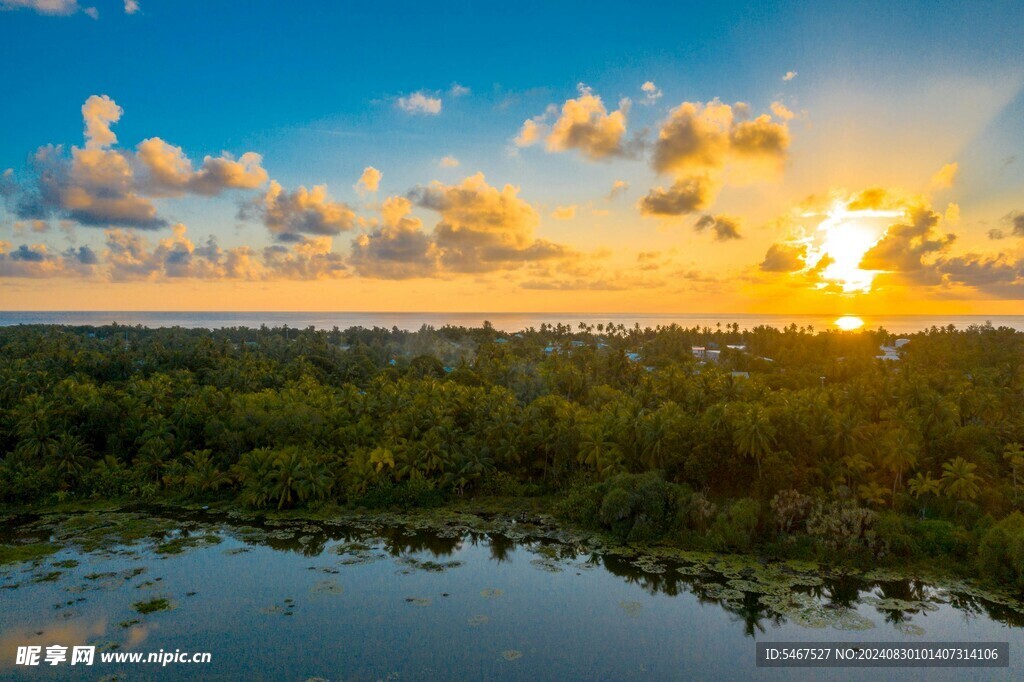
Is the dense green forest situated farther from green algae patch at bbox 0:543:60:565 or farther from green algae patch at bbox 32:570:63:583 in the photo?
green algae patch at bbox 32:570:63:583

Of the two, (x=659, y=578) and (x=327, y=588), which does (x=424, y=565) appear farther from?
(x=659, y=578)

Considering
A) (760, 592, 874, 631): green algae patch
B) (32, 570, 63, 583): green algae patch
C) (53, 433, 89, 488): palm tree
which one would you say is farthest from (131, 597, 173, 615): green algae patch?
(760, 592, 874, 631): green algae patch

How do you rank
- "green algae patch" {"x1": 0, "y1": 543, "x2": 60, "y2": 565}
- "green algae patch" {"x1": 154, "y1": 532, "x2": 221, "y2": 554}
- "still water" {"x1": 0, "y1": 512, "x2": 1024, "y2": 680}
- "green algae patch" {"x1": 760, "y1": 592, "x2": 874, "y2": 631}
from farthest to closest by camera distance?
"green algae patch" {"x1": 154, "y1": 532, "x2": 221, "y2": 554} < "green algae patch" {"x1": 0, "y1": 543, "x2": 60, "y2": 565} < "green algae patch" {"x1": 760, "y1": 592, "x2": 874, "y2": 631} < "still water" {"x1": 0, "y1": 512, "x2": 1024, "y2": 680}

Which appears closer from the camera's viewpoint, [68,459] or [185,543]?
[185,543]

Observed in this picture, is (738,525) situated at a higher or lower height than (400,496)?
higher

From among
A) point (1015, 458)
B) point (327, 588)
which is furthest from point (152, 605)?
point (1015, 458)

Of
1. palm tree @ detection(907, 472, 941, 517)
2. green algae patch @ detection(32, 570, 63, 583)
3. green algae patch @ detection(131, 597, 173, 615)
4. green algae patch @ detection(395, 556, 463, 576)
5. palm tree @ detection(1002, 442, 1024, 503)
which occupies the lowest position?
green algae patch @ detection(395, 556, 463, 576)

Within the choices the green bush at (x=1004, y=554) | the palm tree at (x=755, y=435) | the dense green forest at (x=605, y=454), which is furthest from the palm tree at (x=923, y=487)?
the palm tree at (x=755, y=435)
